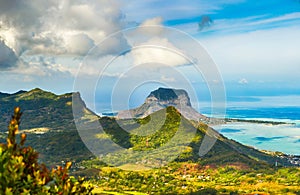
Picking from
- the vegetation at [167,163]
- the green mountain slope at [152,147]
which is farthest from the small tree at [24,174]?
the green mountain slope at [152,147]

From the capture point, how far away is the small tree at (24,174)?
629cm

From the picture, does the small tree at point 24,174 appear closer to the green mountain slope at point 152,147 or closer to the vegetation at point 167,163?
the vegetation at point 167,163

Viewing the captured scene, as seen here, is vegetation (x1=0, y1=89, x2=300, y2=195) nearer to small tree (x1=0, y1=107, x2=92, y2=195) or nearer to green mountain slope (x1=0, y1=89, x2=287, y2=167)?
green mountain slope (x1=0, y1=89, x2=287, y2=167)

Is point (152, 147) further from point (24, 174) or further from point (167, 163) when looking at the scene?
point (24, 174)

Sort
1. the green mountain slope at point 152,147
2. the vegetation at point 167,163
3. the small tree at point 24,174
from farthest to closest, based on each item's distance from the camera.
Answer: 1. the green mountain slope at point 152,147
2. the vegetation at point 167,163
3. the small tree at point 24,174

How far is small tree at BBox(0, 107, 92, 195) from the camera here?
6.29m

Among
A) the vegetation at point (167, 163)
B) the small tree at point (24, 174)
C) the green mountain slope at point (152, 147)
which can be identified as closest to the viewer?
the small tree at point (24, 174)

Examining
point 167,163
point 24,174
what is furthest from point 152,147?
point 24,174

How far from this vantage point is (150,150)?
138 metres

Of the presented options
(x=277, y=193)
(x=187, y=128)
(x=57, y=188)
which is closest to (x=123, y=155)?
(x=187, y=128)

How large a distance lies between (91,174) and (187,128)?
48.1 metres

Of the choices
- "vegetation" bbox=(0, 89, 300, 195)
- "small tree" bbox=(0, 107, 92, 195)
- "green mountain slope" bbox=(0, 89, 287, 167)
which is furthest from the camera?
"green mountain slope" bbox=(0, 89, 287, 167)

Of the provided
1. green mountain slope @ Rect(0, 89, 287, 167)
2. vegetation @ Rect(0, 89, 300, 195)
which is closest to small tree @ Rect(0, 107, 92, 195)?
vegetation @ Rect(0, 89, 300, 195)

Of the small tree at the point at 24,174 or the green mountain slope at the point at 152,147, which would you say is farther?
the green mountain slope at the point at 152,147
